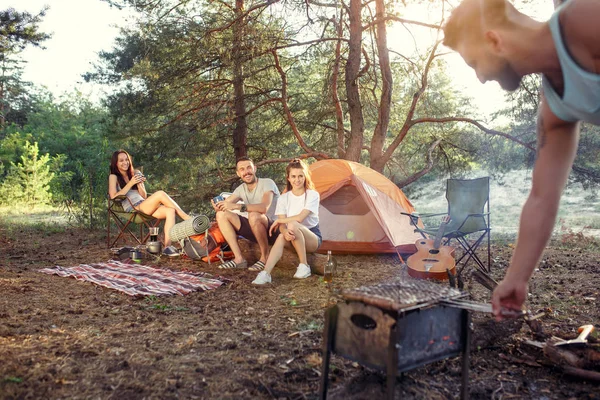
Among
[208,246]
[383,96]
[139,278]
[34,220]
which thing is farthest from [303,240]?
[34,220]

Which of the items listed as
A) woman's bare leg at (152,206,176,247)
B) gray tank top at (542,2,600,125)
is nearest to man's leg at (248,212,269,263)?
woman's bare leg at (152,206,176,247)

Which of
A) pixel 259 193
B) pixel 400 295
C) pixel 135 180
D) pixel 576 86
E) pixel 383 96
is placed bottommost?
pixel 400 295

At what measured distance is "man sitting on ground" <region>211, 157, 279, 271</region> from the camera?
18.3 feet

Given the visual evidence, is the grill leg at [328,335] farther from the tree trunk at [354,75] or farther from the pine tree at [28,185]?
the pine tree at [28,185]

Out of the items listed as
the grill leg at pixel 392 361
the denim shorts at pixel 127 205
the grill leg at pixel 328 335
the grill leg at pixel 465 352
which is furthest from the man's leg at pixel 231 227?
the grill leg at pixel 392 361

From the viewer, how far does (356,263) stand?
617cm

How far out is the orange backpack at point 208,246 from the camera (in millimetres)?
6133

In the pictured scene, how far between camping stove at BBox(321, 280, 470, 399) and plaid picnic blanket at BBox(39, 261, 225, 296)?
2.69 metres

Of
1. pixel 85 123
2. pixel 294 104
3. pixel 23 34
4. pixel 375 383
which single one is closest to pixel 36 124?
pixel 85 123

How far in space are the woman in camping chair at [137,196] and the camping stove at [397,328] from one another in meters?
4.58

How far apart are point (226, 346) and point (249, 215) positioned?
264 centimetres

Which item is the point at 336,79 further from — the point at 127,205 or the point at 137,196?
the point at 127,205

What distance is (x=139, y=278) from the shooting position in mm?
5066

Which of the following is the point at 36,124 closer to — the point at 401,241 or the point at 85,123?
the point at 85,123
